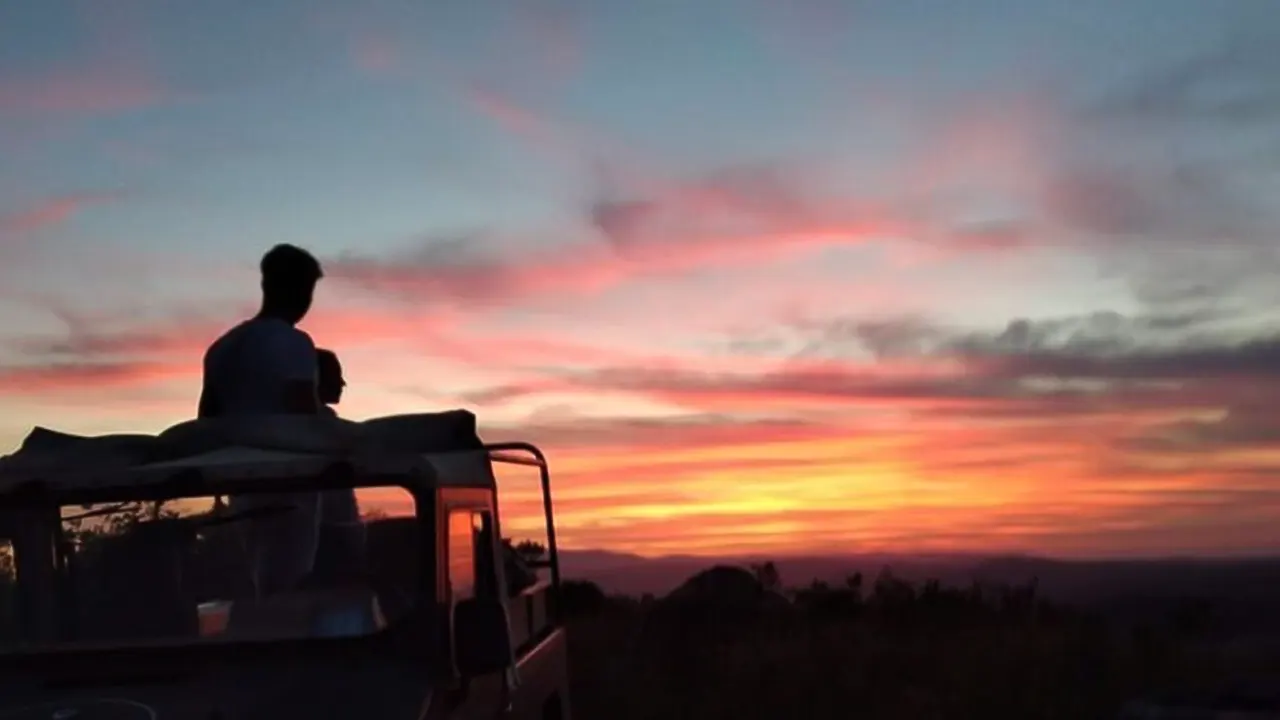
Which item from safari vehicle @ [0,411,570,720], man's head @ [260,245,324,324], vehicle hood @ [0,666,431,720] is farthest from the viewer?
man's head @ [260,245,324,324]

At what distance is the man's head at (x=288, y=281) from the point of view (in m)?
7.32

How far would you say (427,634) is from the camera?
5.47 metres

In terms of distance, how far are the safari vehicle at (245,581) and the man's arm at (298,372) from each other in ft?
2.13

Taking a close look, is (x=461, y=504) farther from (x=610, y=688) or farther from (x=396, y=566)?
Result: (x=610, y=688)

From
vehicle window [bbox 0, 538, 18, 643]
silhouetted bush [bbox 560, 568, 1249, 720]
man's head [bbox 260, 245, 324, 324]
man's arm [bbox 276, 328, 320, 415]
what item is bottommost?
silhouetted bush [bbox 560, 568, 1249, 720]

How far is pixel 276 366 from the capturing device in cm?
693

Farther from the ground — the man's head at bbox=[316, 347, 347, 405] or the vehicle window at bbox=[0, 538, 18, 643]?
the man's head at bbox=[316, 347, 347, 405]

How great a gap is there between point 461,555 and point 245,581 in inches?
27.4

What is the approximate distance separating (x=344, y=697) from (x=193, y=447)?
4.35 feet

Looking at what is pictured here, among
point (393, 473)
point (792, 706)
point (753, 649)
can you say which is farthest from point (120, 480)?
point (753, 649)

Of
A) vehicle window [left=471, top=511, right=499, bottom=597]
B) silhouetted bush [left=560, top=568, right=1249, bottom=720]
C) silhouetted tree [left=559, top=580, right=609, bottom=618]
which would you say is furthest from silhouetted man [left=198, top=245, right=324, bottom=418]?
silhouetted tree [left=559, top=580, right=609, bottom=618]

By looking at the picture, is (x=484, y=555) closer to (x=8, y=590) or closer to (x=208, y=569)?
(x=208, y=569)

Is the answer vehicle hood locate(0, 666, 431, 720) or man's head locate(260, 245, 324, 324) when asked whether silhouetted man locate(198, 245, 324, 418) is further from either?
vehicle hood locate(0, 666, 431, 720)

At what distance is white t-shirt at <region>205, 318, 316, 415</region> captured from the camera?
6.93m
